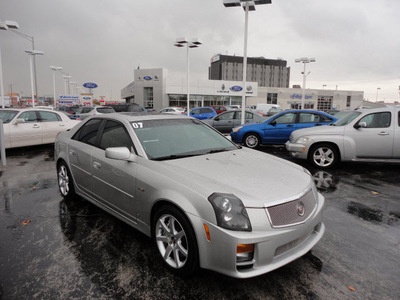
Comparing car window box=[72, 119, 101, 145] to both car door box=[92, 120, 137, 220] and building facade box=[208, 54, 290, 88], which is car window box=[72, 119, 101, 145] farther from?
building facade box=[208, 54, 290, 88]

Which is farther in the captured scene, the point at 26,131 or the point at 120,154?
the point at 26,131

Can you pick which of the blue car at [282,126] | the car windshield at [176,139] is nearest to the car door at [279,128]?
the blue car at [282,126]

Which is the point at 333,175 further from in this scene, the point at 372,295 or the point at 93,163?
the point at 93,163

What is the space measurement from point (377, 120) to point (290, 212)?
6076 millimetres

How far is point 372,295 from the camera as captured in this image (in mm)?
2449

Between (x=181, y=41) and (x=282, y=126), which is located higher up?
(x=181, y=41)

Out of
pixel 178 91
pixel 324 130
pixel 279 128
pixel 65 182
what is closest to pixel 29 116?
pixel 65 182

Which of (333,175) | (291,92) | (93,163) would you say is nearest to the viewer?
(93,163)

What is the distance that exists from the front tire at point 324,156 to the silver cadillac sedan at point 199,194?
4247 millimetres

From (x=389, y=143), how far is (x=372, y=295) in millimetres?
5602

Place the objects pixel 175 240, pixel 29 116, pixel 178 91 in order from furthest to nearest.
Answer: pixel 178 91, pixel 29 116, pixel 175 240

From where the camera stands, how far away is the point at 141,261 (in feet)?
9.73

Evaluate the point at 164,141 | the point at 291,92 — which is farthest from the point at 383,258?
the point at 291,92

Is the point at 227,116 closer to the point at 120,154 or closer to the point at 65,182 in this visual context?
the point at 65,182
